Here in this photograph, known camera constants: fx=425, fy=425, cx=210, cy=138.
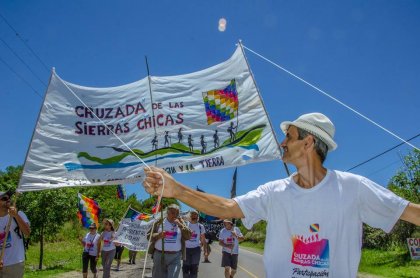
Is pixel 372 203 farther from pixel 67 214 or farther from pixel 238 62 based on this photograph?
pixel 67 214

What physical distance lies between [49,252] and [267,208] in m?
28.8

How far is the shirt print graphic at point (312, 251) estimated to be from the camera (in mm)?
2311

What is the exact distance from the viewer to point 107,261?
12.7 meters

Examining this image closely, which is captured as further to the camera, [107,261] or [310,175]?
[107,261]

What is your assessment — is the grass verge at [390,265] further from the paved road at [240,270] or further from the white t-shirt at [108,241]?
the white t-shirt at [108,241]

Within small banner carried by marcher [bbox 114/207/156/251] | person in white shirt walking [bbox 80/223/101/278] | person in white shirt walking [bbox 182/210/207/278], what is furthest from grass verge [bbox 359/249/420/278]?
person in white shirt walking [bbox 80/223/101/278]

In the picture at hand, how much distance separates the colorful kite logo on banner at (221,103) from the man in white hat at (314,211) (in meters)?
2.82

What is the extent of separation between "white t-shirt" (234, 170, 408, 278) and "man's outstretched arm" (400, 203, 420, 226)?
0.10 ft

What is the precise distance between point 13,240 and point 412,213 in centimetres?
582

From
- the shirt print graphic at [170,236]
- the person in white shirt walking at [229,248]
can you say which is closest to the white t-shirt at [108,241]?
the person in white shirt walking at [229,248]

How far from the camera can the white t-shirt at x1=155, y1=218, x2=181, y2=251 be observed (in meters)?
8.99

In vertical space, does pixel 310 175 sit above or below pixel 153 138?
below

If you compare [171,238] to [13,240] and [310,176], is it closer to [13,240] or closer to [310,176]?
[13,240]

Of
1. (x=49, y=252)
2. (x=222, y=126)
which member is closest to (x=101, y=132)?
(x=222, y=126)
